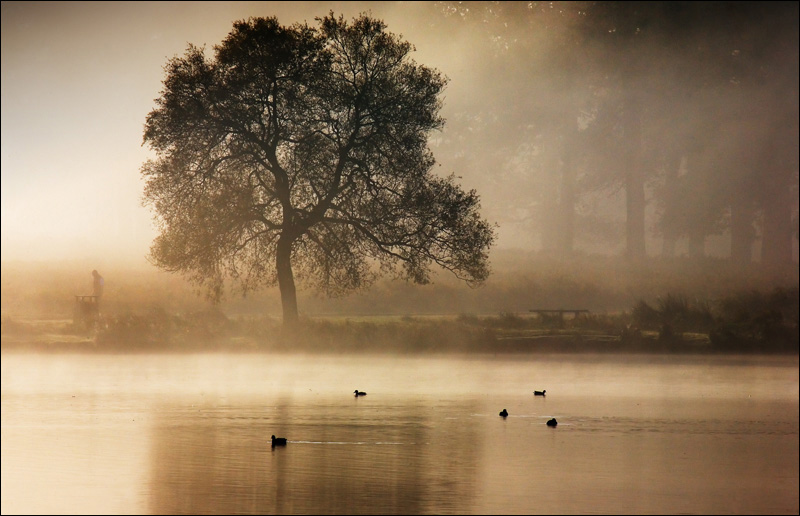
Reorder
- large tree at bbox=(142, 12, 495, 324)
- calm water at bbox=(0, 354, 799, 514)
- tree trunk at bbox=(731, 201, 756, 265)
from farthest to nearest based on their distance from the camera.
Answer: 1. tree trunk at bbox=(731, 201, 756, 265)
2. large tree at bbox=(142, 12, 495, 324)
3. calm water at bbox=(0, 354, 799, 514)

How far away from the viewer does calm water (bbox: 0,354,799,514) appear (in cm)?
1007

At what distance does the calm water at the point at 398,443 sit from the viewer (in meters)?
10.1

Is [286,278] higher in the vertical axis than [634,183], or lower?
lower

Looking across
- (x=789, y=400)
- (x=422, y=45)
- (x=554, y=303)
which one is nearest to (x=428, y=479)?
(x=789, y=400)

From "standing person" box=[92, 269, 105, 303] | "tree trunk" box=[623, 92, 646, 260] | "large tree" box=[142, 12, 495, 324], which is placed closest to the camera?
"large tree" box=[142, 12, 495, 324]

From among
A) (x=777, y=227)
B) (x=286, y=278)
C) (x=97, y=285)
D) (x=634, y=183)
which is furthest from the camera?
(x=634, y=183)

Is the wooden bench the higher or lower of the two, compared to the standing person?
lower

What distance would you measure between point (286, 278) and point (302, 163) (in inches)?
140

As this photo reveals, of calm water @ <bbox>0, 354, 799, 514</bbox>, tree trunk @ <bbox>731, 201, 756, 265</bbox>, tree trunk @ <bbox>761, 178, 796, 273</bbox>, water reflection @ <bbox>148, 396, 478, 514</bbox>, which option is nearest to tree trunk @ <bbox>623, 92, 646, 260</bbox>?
tree trunk @ <bbox>731, 201, 756, 265</bbox>

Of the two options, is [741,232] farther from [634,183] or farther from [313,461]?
[313,461]

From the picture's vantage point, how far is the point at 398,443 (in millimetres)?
13422

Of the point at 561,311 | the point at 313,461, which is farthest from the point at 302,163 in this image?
the point at 313,461

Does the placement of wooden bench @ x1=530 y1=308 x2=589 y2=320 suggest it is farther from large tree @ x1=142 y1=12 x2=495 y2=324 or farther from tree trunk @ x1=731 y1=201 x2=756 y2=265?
tree trunk @ x1=731 y1=201 x2=756 y2=265

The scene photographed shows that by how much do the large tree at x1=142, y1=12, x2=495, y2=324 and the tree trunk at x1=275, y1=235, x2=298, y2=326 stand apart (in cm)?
4
